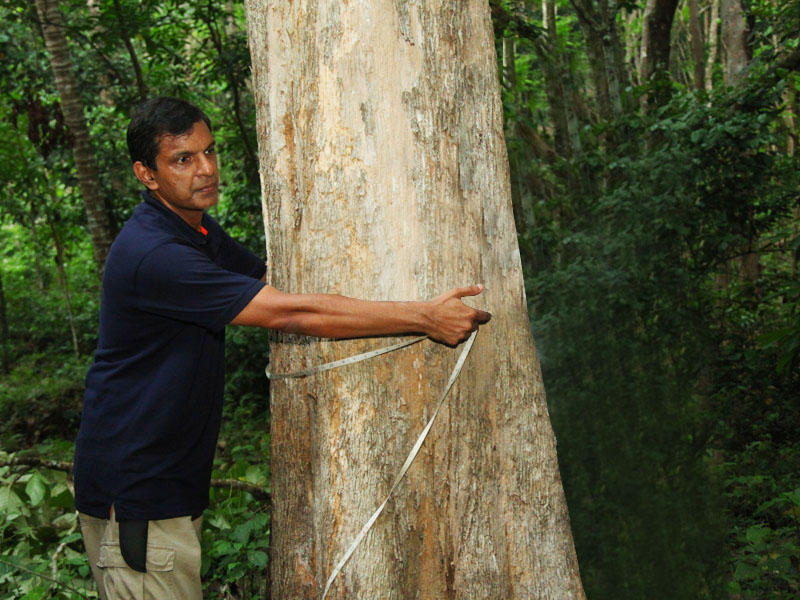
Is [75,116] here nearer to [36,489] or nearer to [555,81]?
[36,489]

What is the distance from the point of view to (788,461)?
4.96 m

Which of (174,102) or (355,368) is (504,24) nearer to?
(174,102)

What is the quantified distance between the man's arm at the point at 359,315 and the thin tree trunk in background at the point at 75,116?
5.91m

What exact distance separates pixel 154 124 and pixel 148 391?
2.60 feet

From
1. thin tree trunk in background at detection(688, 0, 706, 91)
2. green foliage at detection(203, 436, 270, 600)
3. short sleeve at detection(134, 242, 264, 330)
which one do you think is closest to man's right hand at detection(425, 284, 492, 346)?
short sleeve at detection(134, 242, 264, 330)

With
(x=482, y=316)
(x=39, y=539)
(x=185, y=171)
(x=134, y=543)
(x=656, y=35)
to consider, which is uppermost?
(x=656, y=35)

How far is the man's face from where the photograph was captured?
7.36 ft

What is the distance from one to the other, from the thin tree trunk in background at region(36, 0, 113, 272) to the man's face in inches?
206

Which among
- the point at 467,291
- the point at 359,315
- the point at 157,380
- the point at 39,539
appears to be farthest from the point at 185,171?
the point at 39,539

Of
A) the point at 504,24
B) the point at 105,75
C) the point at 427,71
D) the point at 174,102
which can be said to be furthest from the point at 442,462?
the point at 105,75

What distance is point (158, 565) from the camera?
7.09ft

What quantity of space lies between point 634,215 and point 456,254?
13.1ft

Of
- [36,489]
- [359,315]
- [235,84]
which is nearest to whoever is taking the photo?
[359,315]

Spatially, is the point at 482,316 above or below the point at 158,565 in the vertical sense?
above
